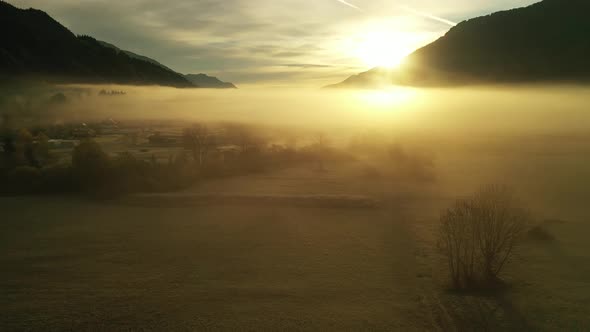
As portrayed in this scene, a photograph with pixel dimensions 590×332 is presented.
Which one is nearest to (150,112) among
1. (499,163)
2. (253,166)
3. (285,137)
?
(285,137)

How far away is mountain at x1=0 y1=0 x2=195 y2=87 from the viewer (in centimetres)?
6838

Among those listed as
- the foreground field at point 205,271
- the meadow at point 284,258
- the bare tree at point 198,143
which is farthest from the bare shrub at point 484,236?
the bare tree at point 198,143

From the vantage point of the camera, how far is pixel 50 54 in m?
76.2

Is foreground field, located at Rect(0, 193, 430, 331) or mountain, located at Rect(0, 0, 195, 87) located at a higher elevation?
mountain, located at Rect(0, 0, 195, 87)

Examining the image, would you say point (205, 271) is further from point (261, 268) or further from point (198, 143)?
point (198, 143)

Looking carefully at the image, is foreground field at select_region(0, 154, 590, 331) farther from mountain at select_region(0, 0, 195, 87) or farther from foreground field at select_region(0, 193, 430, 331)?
mountain at select_region(0, 0, 195, 87)

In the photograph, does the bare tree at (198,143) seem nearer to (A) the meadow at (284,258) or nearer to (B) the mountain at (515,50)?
(A) the meadow at (284,258)

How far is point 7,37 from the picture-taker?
69750 millimetres

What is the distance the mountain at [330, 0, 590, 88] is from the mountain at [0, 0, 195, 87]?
66453 millimetres

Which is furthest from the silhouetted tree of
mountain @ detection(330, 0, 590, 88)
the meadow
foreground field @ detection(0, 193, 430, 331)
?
mountain @ detection(330, 0, 590, 88)

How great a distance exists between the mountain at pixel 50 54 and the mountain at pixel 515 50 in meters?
66.5

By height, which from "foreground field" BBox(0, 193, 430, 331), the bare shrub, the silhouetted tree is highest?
the silhouetted tree

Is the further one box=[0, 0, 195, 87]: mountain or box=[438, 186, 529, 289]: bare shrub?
box=[0, 0, 195, 87]: mountain

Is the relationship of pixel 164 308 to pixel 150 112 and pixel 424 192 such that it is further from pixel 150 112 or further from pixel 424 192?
pixel 150 112
